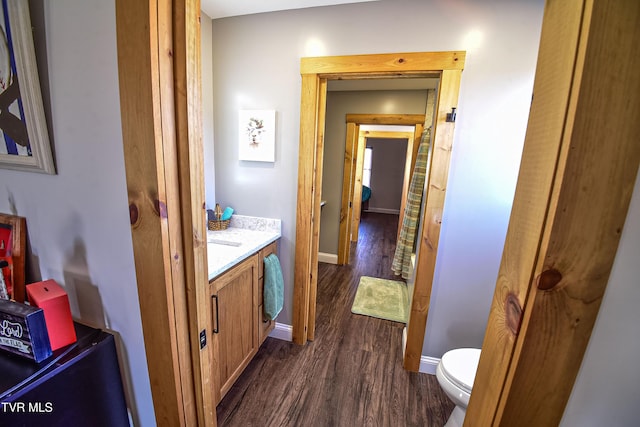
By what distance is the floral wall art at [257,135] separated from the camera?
184 cm

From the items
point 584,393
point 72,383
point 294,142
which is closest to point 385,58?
point 294,142

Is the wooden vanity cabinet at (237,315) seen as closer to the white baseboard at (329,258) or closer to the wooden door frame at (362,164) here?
the white baseboard at (329,258)

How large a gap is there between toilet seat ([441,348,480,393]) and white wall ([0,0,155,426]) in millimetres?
1376

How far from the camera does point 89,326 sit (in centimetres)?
85

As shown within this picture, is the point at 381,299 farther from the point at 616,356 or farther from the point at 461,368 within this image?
the point at 616,356

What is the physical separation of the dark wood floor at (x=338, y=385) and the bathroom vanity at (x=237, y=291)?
0.54ft

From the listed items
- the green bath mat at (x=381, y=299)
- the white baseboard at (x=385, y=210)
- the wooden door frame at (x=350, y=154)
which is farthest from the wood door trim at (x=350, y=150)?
the white baseboard at (x=385, y=210)

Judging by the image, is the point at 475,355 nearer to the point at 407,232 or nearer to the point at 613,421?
the point at 613,421

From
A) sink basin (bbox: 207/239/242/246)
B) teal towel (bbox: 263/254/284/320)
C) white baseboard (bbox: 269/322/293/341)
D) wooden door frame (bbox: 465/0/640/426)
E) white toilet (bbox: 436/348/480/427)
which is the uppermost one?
wooden door frame (bbox: 465/0/640/426)

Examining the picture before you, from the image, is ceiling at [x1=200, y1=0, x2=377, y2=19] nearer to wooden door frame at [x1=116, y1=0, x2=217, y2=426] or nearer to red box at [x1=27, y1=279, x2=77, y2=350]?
wooden door frame at [x1=116, y1=0, x2=217, y2=426]

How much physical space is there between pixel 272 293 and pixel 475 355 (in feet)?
4.42

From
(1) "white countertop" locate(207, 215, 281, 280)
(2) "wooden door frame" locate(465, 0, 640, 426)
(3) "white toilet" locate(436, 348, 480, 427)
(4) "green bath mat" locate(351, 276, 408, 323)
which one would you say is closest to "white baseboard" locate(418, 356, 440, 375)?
(3) "white toilet" locate(436, 348, 480, 427)

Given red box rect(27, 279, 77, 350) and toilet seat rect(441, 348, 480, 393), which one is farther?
toilet seat rect(441, 348, 480, 393)

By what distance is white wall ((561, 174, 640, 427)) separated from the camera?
1.30ft
